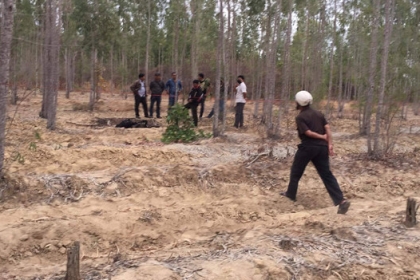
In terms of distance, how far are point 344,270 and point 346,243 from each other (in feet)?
1.56

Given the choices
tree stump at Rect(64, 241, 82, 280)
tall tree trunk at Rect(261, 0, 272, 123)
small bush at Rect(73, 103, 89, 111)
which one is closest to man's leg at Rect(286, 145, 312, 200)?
tree stump at Rect(64, 241, 82, 280)

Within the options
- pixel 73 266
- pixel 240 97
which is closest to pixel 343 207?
pixel 73 266

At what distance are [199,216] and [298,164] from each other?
129cm

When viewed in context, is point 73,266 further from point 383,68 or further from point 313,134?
point 383,68

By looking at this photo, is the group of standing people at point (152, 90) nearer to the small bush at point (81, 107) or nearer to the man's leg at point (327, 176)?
the small bush at point (81, 107)

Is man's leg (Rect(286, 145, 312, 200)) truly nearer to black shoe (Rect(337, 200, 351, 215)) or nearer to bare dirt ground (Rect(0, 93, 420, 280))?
bare dirt ground (Rect(0, 93, 420, 280))

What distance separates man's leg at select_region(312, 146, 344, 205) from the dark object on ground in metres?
7.20

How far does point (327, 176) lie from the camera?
496cm

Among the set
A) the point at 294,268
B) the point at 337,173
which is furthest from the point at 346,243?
the point at 337,173

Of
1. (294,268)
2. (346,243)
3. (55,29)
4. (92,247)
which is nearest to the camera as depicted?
(294,268)

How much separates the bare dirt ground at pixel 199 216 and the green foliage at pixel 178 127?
895mm

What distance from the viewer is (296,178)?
17.1 feet

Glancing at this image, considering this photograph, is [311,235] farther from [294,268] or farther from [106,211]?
[106,211]

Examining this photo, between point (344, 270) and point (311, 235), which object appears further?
point (311, 235)
